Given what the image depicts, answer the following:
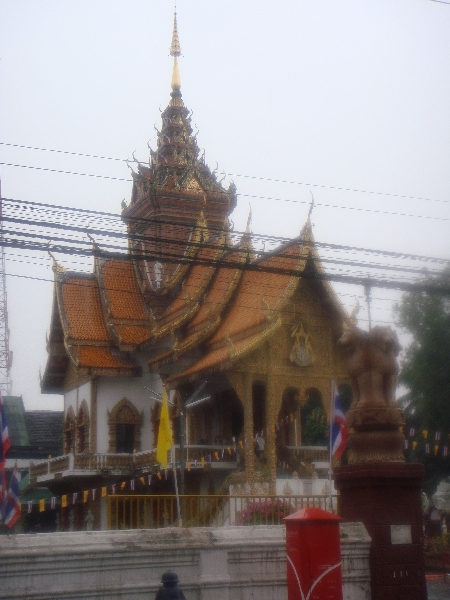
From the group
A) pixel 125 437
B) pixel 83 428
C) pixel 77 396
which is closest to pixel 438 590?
pixel 125 437

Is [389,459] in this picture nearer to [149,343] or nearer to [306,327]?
[306,327]

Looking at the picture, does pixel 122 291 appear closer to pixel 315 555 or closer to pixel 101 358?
pixel 101 358

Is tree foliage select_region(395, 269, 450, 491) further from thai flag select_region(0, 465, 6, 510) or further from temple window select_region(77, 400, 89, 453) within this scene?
thai flag select_region(0, 465, 6, 510)

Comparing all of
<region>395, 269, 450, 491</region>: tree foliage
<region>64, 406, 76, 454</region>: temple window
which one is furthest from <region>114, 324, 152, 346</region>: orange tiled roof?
<region>395, 269, 450, 491</region>: tree foliage

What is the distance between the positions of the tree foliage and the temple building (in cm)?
A: 743

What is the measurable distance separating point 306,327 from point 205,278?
14.6ft

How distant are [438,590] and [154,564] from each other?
28.2ft

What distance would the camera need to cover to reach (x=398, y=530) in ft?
29.5

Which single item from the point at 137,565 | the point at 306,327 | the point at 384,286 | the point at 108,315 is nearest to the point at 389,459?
the point at 137,565

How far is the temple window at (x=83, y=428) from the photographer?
2545 centimetres

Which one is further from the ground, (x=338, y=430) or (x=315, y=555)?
A: (x=338, y=430)

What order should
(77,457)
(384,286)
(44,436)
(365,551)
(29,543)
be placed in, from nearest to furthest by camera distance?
(29,543), (365,551), (384,286), (77,457), (44,436)

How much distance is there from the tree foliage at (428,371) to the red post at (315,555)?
21924 mm

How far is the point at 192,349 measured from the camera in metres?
22.2
